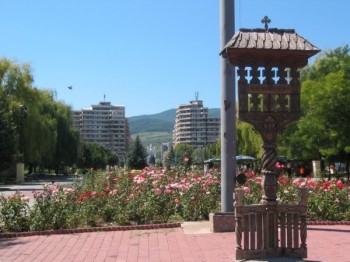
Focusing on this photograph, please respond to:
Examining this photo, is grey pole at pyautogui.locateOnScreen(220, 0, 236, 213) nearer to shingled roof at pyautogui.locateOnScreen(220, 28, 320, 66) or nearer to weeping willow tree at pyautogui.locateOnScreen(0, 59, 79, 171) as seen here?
shingled roof at pyautogui.locateOnScreen(220, 28, 320, 66)

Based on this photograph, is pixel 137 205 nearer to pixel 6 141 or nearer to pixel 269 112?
pixel 269 112

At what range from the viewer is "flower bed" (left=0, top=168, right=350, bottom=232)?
1141cm

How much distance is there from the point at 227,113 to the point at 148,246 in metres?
3.34

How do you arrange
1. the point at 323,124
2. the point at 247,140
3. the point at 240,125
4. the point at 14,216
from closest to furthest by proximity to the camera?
the point at 14,216, the point at 323,124, the point at 247,140, the point at 240,125

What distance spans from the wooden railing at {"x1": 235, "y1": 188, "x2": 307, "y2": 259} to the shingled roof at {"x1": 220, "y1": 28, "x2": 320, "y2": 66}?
1959mm

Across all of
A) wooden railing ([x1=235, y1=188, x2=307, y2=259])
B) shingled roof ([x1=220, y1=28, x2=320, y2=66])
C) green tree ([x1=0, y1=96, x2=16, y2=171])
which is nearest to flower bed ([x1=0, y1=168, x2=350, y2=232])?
wooden railing ([x1=235, y1=188, x2=307, y2=259])

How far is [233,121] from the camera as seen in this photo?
10.9m

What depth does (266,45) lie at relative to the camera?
734cm

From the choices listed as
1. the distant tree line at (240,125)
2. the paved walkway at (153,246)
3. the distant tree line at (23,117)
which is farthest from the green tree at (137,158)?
the paved walkway at (153,246)

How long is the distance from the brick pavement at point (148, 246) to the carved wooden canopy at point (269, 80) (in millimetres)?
2092

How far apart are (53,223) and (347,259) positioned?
6.32 meters

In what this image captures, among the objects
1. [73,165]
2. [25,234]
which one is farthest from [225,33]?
[73,165]

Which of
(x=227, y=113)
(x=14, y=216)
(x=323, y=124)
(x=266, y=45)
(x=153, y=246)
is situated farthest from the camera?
(x=323, y=124)

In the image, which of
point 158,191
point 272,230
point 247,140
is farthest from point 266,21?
point 247,140
